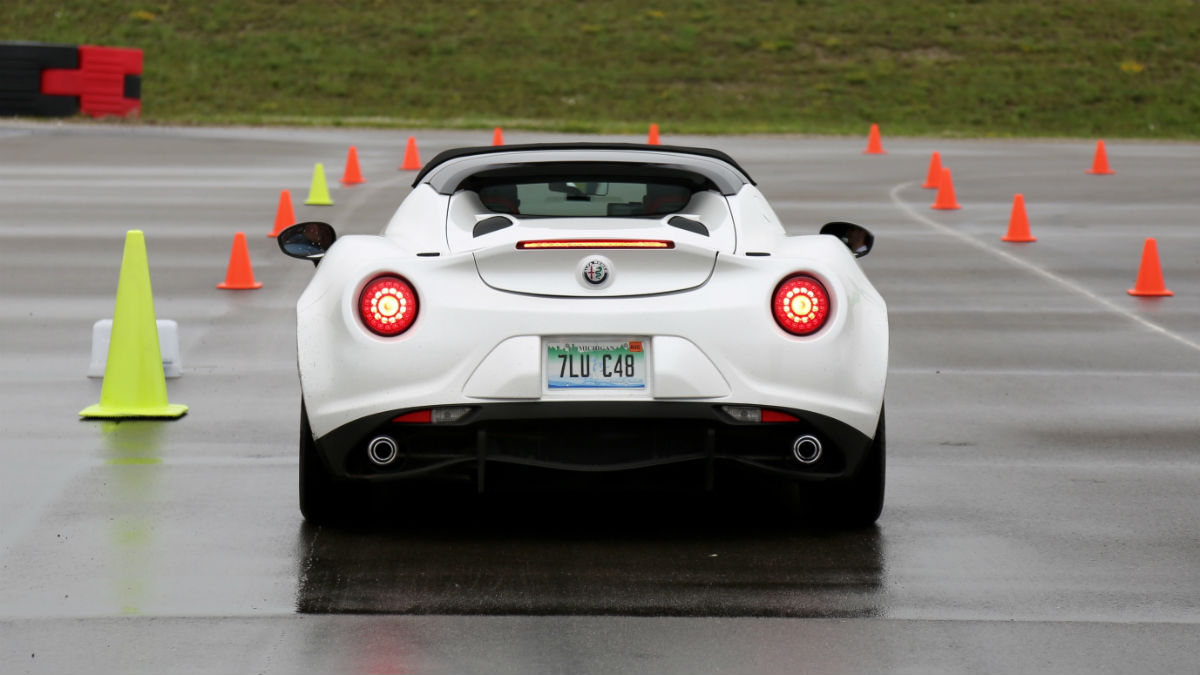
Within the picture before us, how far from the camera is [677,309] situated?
5.79m

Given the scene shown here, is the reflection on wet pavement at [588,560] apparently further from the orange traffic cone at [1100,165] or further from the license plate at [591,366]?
the orange traffic cone at [1100,165]

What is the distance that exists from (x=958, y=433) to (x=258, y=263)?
7948 mm

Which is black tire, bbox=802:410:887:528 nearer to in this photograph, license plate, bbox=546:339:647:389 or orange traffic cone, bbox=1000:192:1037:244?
license plate, bbox=546:339:647:389

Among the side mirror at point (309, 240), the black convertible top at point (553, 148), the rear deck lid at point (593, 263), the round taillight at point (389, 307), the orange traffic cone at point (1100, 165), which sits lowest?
the orange traffic cone at point (1100, 165)

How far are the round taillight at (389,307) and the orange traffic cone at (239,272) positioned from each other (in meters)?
7.53

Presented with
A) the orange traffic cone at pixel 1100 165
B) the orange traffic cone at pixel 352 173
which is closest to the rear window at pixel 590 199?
the orange traffic cone at pixel 352 173

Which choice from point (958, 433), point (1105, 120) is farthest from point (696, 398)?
point (1105, 120)

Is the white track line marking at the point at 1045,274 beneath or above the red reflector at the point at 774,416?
beneath

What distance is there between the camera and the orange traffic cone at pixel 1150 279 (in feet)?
44.3

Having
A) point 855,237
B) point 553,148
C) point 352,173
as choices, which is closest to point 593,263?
point 553,148

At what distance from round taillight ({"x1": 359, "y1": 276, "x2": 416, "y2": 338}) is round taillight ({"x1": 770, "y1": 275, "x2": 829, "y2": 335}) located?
1.15 meters

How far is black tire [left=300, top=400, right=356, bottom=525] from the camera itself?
614 centimetres

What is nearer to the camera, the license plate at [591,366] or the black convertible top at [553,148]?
the license plate at [591,366]

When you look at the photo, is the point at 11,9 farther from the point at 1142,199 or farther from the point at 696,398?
the point at 696,398
